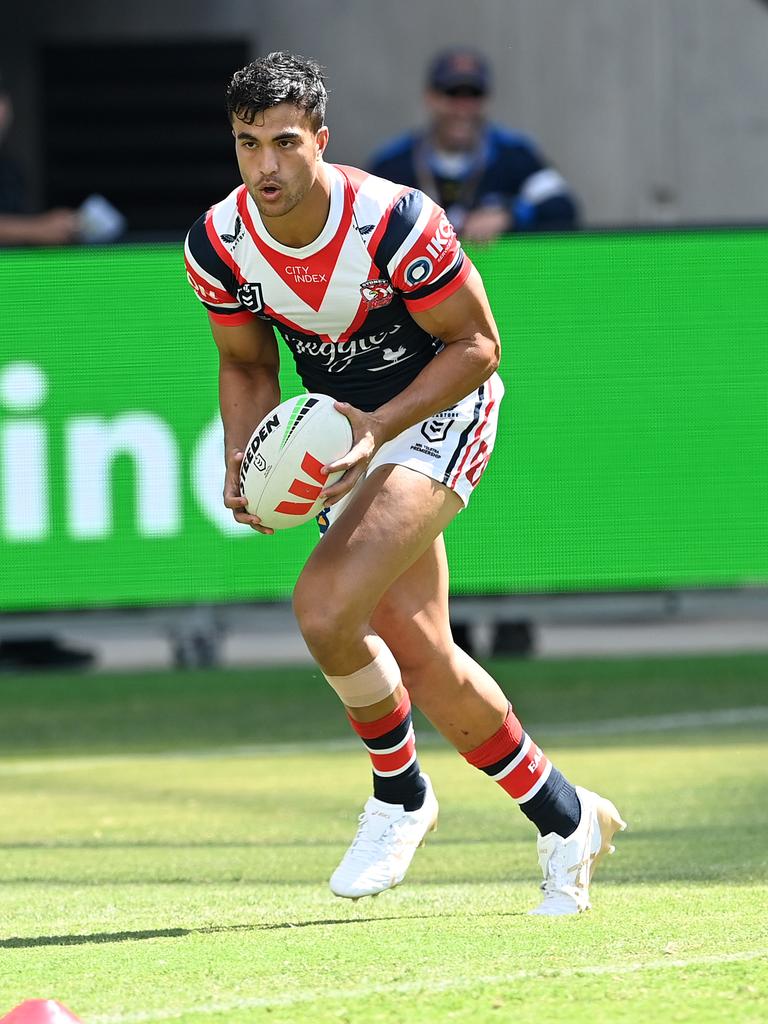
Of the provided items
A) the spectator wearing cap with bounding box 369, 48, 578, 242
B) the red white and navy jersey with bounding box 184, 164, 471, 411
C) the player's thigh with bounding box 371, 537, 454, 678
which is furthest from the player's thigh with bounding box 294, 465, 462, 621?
the spectator wearing cap with bounding box 369, 48, 578, 242

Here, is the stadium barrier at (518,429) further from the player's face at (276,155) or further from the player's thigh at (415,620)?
the player's face at (276,155)

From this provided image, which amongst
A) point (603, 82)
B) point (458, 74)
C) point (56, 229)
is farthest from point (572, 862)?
point (603, 82)

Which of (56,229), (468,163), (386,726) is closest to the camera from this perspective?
(386,726)

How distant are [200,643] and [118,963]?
8.58 metres

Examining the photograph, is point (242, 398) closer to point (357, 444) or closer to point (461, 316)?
point (357, 444)

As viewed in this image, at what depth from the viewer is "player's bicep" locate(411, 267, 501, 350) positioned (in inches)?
219

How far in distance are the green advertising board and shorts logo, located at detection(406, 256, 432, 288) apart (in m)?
5.57

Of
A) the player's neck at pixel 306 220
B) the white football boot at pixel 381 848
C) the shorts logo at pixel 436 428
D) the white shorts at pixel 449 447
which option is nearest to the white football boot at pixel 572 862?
the white football boot at pixel 381 848

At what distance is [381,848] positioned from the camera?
5.70 m

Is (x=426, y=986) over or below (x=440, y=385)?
below

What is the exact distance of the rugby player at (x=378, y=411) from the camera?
17.8 ft

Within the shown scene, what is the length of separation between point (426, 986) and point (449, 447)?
1767mm

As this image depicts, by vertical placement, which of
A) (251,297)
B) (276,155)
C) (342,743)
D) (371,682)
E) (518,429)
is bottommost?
(342,743)

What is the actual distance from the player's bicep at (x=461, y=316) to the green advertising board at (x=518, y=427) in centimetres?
542
